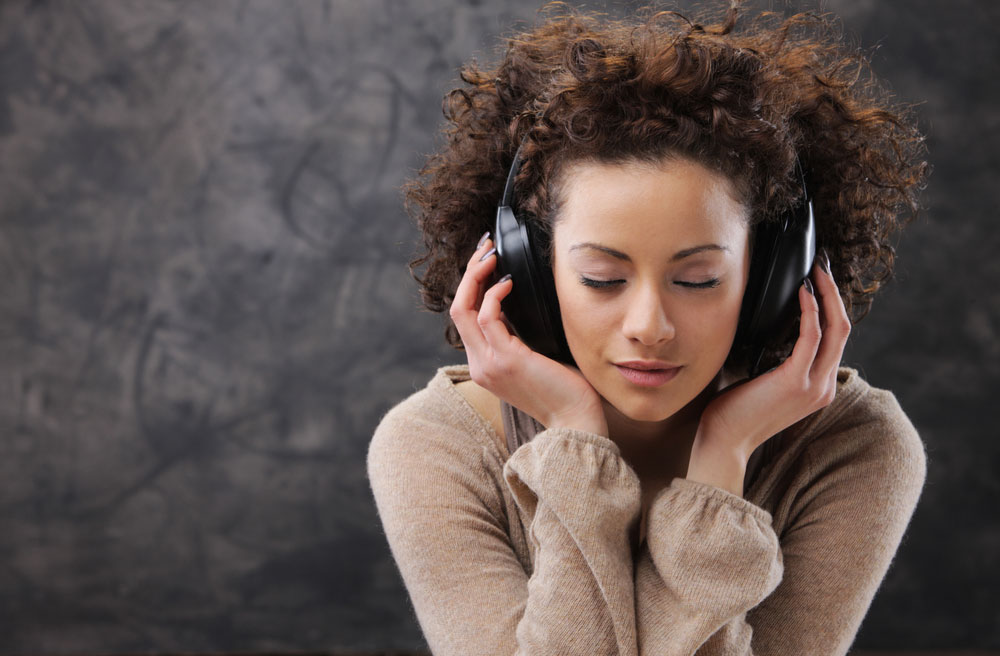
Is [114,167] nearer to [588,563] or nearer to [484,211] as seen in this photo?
[484,211]

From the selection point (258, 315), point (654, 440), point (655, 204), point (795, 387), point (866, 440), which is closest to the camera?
point (655, 204)

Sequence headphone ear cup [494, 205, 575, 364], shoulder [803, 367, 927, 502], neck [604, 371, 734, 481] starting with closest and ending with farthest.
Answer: headphone ear cup [494, 205, 575, 364] → shoulder [803, 367, 927, 502] → neck [604, 371, 734, 481]

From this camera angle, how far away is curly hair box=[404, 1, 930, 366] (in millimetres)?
1249

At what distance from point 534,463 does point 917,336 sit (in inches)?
81.2

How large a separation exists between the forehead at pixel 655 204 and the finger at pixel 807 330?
0.41ft

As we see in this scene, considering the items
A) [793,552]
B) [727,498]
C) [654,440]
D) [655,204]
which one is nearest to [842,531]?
[793,552]

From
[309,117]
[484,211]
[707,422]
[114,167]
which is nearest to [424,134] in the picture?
[309,117]

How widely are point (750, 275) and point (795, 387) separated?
164 mm

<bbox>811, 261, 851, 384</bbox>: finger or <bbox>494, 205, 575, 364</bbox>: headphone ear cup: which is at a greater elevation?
<bbox>494, 205, 575, 364</bbox>: headphone ear cup

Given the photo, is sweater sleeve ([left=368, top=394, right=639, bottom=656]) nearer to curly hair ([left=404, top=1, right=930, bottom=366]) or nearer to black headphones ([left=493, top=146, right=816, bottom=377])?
black headphones ([left=493, top=146, right=816, bottom=377])

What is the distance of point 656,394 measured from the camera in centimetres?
127

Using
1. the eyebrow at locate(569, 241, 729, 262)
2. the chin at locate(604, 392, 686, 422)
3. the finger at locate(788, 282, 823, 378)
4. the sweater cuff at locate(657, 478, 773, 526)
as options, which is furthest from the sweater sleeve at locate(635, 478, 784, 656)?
the eyebrow at locate(569, 241, 729, 262)

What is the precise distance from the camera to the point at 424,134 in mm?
2967

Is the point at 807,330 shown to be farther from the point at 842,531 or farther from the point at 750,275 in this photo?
the point at 842,531
